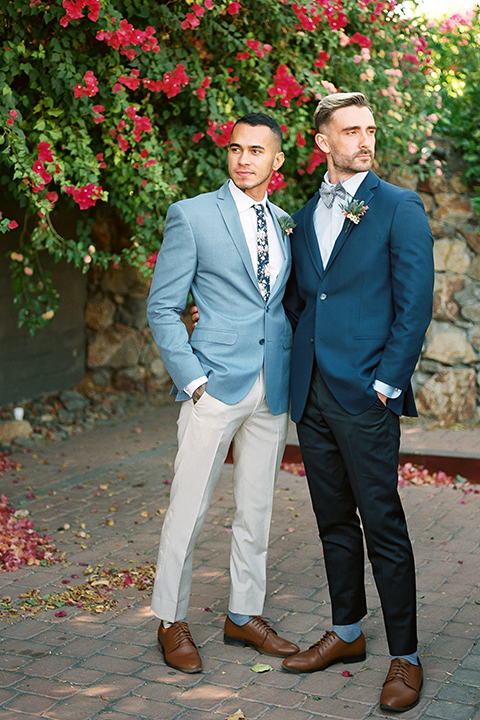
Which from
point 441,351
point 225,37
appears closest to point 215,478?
point 225,37

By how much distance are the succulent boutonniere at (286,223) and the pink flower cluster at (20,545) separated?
2166mm

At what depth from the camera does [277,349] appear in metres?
3.26

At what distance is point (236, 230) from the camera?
10.4 feet

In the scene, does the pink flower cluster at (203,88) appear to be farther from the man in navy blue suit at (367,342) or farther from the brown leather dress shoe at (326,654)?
the brown leather dress shoe at (326,654)

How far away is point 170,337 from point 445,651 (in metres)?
1.64

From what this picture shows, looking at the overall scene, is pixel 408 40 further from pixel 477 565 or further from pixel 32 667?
pixel 32 667

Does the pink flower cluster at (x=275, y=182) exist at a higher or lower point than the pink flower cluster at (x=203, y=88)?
lower

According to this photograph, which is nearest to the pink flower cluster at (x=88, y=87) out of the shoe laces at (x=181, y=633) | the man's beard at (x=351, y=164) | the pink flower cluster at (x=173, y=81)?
the pink flower cluster at (x=173, y=81)

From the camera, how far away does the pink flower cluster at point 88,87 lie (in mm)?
4621

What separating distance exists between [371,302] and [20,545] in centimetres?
246

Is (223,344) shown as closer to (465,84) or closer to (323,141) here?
(323,141)

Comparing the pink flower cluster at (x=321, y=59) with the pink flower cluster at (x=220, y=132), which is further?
the pink flower cluster at (x=321, y=59)

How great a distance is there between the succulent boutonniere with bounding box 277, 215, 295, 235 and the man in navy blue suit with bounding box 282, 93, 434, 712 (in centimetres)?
12

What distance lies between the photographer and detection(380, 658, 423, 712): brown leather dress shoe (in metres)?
2.88
